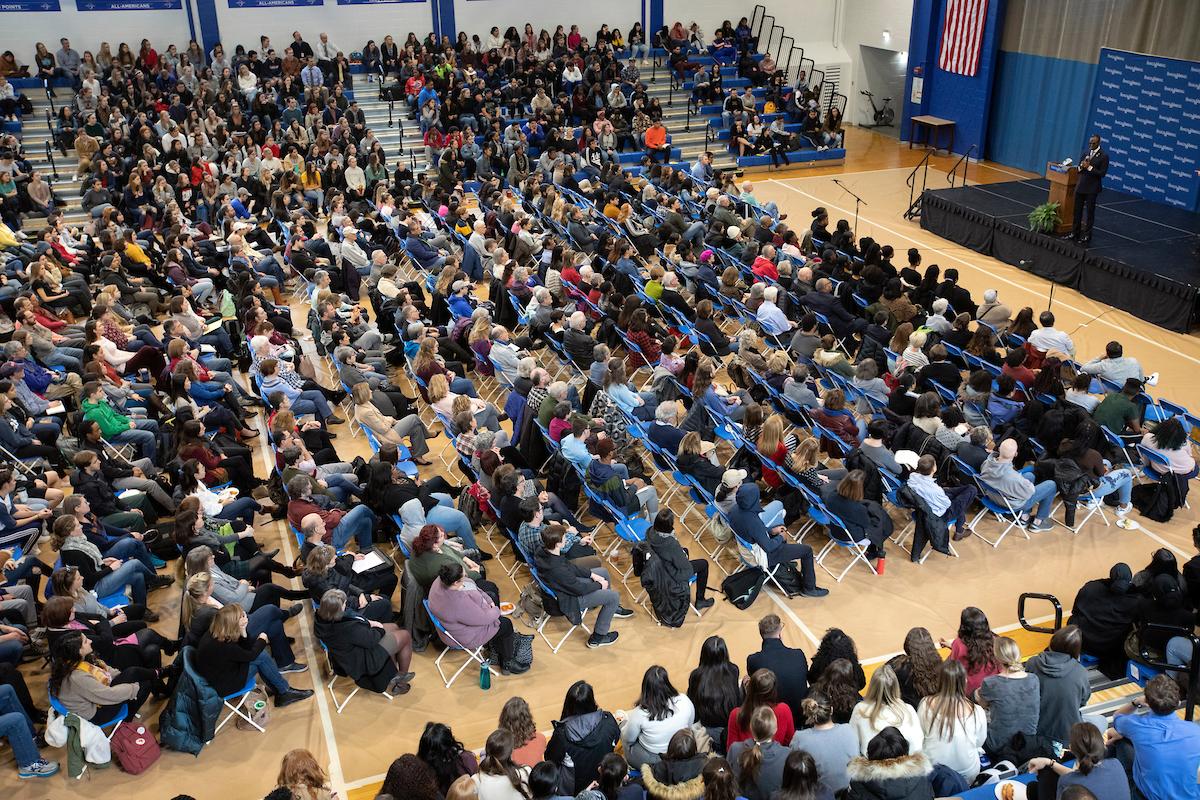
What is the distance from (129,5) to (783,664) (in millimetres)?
24241

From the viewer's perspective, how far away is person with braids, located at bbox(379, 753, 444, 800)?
5426 millimetres

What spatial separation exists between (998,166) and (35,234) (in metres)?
19.5

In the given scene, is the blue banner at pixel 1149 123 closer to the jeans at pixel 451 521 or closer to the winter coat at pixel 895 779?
the jeans at pixel 451 521

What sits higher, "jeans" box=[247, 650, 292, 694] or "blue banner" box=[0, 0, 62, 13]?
"blue banner" box=[0, 0, 62, 13]

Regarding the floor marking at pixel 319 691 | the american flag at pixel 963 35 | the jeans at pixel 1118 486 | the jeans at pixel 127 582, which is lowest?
the floor marking at pixel 319 691

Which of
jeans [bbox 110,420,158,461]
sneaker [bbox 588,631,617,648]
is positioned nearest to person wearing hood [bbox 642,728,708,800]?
sneaker [bbox 588,631,617,648]

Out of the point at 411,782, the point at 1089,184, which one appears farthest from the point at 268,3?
the point at 411,782

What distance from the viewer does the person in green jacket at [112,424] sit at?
962 centimetres

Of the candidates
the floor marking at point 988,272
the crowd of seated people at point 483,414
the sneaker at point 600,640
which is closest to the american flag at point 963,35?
the floor marking at point 988,272

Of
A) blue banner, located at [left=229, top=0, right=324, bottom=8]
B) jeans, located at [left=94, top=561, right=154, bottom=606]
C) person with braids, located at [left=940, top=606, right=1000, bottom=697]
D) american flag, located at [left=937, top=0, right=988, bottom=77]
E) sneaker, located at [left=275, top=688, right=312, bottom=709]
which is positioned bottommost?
sneaker, located at [left=275, top=688, right=312, bottom=709]

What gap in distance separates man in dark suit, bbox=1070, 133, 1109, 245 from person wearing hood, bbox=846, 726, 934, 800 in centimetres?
1223

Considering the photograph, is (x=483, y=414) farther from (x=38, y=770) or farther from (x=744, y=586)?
(x=38, y=770)

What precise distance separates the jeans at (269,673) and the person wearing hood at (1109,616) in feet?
18.7

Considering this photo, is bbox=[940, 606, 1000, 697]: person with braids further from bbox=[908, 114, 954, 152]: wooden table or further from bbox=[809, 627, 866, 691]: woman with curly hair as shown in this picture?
bbox=[908, 114, 954, 152]: wooden table
